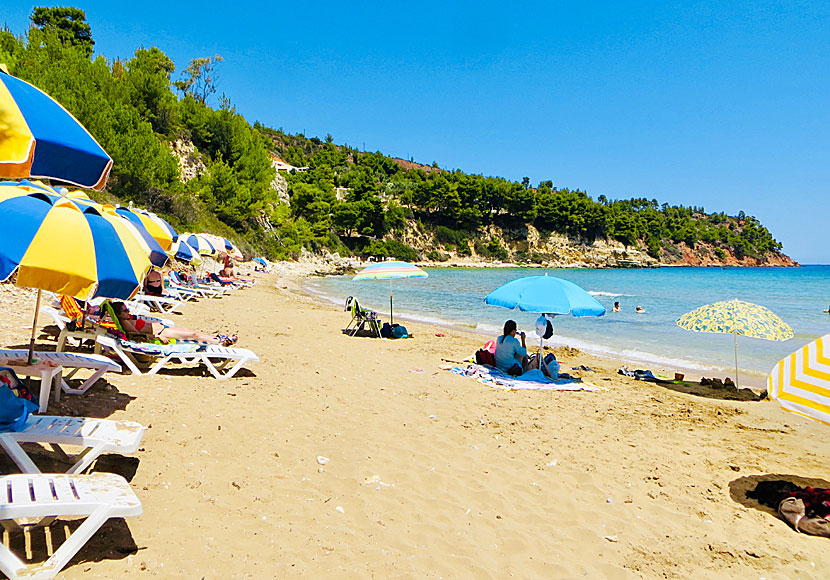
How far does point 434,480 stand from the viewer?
3.89 metres

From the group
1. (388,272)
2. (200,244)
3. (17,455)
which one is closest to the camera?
(17,455)

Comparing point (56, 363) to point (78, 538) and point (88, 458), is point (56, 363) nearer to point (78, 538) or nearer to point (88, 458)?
point (88, 458)

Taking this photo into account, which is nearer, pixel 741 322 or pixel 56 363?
pixel 56 363

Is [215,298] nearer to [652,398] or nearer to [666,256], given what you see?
[652,398]

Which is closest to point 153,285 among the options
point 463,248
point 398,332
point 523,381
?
point 398,332

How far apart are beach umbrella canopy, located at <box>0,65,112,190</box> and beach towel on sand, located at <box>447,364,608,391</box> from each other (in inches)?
224

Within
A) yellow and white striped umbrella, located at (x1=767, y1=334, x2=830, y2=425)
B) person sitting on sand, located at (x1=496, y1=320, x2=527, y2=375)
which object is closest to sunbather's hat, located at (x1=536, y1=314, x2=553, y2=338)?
person sitting on sand, located at (x1=496, y1=320, x2=527, y2=375)

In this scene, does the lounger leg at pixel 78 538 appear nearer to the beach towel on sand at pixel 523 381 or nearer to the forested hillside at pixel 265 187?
the beach towel on sand at pixel 523 381

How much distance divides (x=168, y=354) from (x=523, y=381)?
4.73 metres

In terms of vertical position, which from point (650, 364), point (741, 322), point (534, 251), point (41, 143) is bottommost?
point (650, 364)

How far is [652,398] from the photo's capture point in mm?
7074

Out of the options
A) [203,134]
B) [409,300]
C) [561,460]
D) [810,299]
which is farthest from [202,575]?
[203,134]

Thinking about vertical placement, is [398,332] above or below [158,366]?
below

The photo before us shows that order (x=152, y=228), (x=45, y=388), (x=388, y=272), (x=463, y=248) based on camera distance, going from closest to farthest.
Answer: (x=45, y=388), (x=152, y=228), (x=388, y=272), (x=463, y=248)
